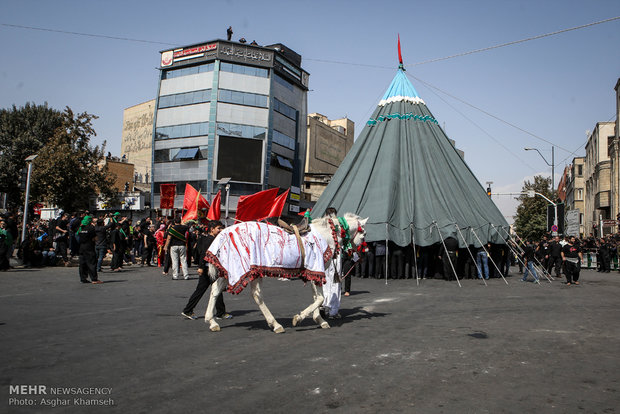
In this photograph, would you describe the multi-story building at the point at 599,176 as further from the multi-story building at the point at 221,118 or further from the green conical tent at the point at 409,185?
the green conical tent at the point at 409,185

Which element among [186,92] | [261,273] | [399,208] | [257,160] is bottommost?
[261,273]

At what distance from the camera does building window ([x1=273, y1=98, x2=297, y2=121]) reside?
42.4 meters

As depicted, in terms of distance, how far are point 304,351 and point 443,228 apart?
40.0ft

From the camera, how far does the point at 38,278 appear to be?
43.6ft

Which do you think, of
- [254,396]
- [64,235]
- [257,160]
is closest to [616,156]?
[257,160]

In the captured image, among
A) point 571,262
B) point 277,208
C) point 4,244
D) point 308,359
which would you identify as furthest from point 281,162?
point 308,359

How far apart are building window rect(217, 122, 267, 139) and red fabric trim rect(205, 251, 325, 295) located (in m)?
Result: 34.7

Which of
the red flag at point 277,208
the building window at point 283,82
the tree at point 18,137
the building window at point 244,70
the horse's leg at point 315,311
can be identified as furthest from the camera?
the building window at point 283,82

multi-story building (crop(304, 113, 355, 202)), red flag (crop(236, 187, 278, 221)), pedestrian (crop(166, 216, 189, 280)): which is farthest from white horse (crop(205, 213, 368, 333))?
multi-story building (crop(304, 113, 355, 202))

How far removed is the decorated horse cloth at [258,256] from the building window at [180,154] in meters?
34.6

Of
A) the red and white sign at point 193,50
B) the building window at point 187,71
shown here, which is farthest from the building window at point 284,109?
the red and white sign at point 193,50

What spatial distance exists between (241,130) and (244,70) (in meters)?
5.45

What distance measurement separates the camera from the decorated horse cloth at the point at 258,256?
264 inches

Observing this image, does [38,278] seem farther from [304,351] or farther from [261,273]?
[304,351]
